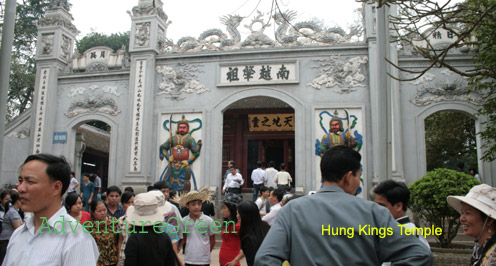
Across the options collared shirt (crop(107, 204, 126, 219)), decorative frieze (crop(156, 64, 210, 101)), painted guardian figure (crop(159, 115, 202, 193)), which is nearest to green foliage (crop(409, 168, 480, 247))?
collared shirt (crop(107, 204, 126, 219))

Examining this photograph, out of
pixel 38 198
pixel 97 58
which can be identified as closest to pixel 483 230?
pixel 38 198

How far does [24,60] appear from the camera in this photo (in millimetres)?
20719

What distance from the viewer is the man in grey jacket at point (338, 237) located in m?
1.67

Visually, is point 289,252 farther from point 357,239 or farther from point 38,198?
point 38,198

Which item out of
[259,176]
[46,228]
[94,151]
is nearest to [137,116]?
[259,176]

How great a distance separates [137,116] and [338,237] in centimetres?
1041

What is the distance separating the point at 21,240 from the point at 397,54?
33.9 feet

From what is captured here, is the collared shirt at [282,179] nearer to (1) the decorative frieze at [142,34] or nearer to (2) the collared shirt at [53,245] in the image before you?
(1) the decorative frieze at [142,34]

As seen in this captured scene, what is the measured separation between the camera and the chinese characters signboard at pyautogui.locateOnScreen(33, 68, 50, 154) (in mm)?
12109

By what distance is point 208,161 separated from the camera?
1103 centimetres

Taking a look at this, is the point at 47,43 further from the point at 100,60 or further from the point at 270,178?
the point at 270,178

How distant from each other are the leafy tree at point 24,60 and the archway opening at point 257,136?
33.5 ft

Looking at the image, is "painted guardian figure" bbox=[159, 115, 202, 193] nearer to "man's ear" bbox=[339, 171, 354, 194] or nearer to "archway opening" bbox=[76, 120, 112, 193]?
"archway opening" bbox=[76, 120, 112, 193]

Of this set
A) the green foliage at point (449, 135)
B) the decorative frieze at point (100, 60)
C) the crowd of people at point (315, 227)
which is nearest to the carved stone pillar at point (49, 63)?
the decorative frieze at point (100, 60)
